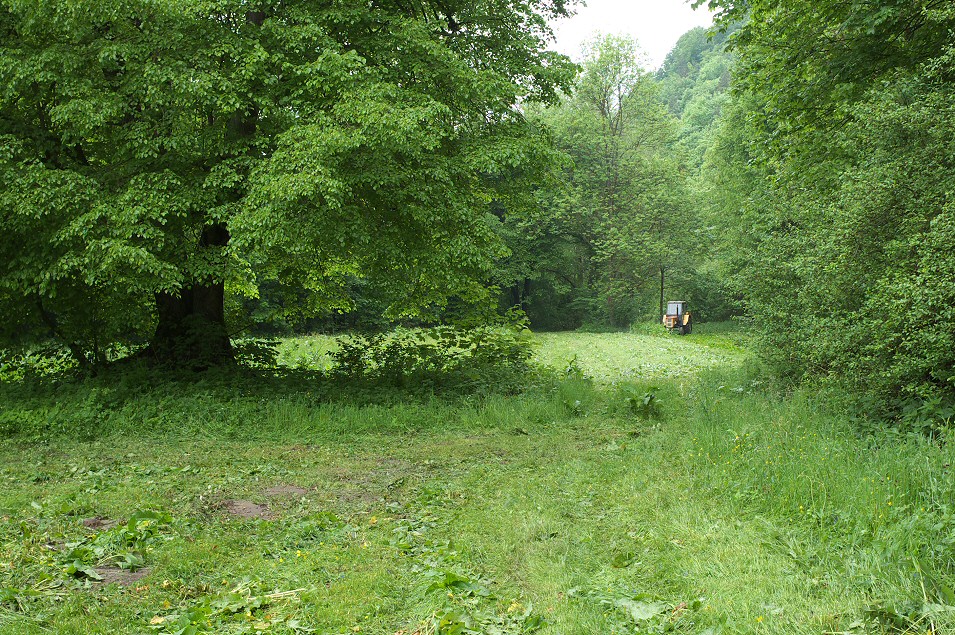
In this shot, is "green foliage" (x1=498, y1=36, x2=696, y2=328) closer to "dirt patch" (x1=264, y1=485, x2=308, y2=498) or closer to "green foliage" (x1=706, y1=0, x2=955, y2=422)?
"green foliage" (x1=706, y1=0, x2=955, y2=422)

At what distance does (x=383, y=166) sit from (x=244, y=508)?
6.03 metres

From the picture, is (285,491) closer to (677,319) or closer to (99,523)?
(99,523)

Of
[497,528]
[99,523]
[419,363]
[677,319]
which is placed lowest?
[99,523]

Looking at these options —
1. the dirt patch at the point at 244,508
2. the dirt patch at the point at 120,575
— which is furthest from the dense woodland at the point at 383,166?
the dirt patch at the point at 120,575

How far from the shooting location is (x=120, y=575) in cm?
433

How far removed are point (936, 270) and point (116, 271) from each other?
997 centimetres

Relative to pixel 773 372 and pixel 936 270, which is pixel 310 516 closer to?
pixel 936 270

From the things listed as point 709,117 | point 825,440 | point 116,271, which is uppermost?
point 709,117

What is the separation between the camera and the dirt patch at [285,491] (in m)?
6.40

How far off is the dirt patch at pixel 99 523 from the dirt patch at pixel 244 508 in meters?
0.86

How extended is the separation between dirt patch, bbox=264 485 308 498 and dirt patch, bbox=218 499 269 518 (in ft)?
1.00

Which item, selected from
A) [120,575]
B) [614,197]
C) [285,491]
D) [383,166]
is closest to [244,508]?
[285,491]

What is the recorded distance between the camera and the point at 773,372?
10422 millimetres

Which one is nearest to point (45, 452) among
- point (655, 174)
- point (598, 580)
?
point (598, 580)
